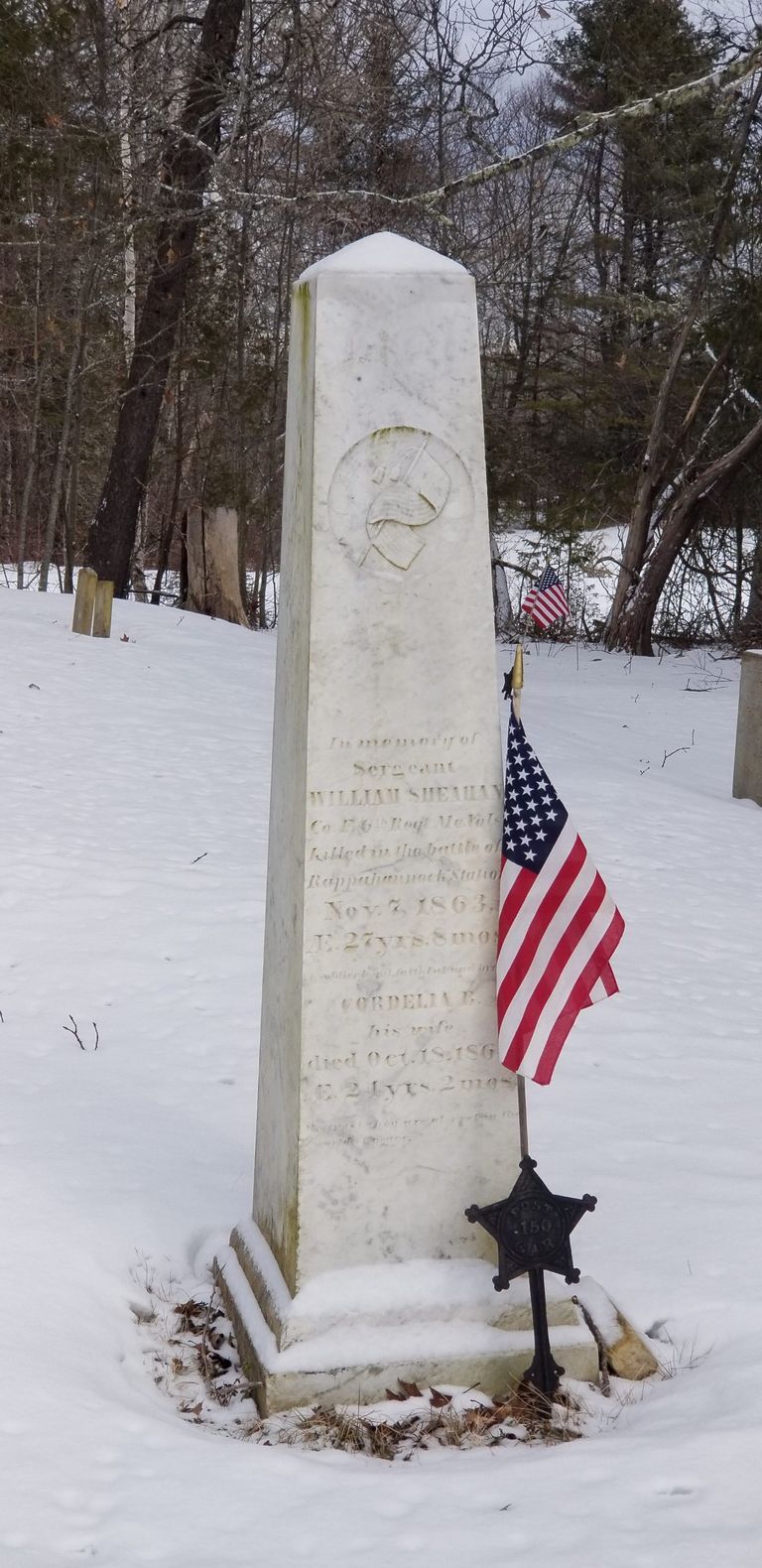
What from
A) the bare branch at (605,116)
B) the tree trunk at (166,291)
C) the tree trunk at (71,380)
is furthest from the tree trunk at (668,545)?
the tree trunk at (71,380)

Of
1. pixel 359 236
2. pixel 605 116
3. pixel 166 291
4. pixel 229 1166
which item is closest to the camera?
pixel 229 1166

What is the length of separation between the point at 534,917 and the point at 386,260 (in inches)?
57.7

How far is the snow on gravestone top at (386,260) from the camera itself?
298 cm

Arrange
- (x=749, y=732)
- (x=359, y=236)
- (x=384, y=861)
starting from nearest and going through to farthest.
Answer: (x=384, y=861), (x=749, y=732), (x=359, y=236)

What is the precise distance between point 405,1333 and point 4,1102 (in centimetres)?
176

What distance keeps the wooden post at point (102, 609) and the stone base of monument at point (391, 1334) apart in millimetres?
10018

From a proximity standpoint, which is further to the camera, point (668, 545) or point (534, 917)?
point (668, 545)

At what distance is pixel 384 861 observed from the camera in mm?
3141

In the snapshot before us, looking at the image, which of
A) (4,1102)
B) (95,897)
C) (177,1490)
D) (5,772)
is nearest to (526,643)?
(5,772)

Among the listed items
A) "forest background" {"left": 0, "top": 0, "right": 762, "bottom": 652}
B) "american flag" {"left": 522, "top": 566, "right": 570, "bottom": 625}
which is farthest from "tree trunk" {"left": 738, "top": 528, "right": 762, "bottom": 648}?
"american flag" {"left": 522, "top": 566, "right": 570, "bottom": 625}

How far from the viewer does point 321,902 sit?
3.11m

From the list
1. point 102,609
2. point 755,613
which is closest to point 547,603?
point 102,609

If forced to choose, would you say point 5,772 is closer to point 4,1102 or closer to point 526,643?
point 4,1102

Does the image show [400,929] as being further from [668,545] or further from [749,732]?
[668,545]
